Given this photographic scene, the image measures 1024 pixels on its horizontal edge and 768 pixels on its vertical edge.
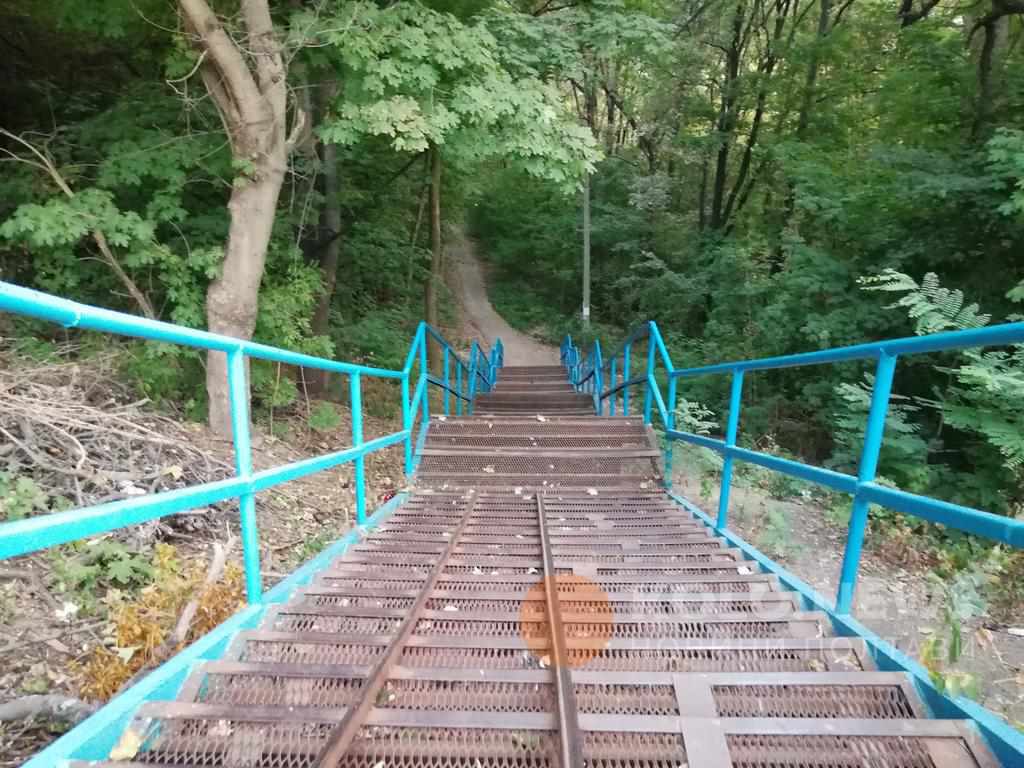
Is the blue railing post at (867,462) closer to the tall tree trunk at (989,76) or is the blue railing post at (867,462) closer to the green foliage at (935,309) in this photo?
the green foliage at (935,309)

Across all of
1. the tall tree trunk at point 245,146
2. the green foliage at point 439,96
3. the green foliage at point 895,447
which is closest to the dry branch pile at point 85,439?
the tall tree trunk at point 245,146

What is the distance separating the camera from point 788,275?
9.77 metres

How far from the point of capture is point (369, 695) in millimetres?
1710

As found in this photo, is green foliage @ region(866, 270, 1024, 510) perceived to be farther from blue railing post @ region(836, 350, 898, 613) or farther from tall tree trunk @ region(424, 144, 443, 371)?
tall tree trunk @ region(424, 144, 443, 371)

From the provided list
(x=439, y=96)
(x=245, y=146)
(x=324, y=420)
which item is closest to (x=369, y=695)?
(x=245, y=146)

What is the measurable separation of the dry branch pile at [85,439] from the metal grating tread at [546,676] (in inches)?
62.1

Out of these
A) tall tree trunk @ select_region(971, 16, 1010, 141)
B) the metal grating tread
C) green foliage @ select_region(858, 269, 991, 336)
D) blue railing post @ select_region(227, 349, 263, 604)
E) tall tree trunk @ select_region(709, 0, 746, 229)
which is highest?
tall tree trunk @ select_region(709, 0, 746, 229)

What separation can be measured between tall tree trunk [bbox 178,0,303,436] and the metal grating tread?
314 cm

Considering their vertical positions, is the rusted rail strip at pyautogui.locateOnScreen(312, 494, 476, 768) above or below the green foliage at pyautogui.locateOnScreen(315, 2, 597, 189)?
below

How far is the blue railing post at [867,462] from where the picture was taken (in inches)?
86.7

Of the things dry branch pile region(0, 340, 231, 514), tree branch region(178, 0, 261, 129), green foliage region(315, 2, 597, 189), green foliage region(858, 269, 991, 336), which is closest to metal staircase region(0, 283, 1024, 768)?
dry branch pile region(0, 340, 231, 514)

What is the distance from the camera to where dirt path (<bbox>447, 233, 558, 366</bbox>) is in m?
21.5

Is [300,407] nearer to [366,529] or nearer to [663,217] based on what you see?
[366,529]

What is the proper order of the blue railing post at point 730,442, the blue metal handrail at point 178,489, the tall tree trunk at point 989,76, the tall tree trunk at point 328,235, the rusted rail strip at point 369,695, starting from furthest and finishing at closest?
1. the tall tree trunk at point 328,235
2. the tall tree trunk at point 989,76
3. the blue railing post at point 730,442
4. the rusted rail strip at point 369,695
5. the blue metal handrail at point 178,489
